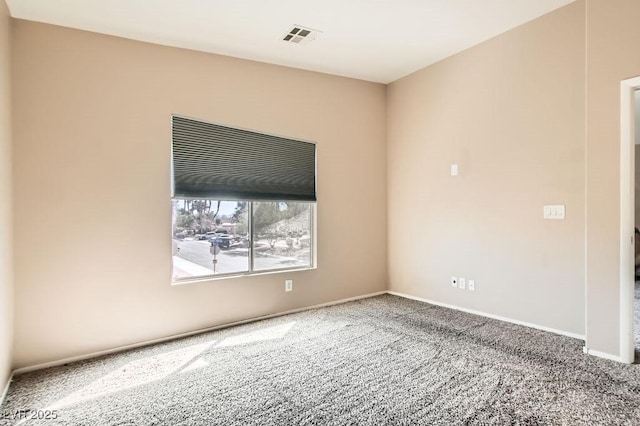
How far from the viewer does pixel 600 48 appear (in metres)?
2.73

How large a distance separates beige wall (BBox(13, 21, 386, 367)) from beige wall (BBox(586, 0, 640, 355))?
2750mm

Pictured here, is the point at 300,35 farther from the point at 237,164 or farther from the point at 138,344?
the point at 138,344

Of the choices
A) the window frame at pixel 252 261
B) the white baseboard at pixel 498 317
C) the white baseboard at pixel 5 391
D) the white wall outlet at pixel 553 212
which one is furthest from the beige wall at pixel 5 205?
the white wall outlet at pixel 553 212

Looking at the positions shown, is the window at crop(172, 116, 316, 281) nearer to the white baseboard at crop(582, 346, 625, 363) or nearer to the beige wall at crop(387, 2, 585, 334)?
the beige wall at crop(387, 2, 585, 334)

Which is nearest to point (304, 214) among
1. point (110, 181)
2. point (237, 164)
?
point (237, 164)

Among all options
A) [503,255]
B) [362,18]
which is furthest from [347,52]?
[503,255]

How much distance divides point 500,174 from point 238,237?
282 cm

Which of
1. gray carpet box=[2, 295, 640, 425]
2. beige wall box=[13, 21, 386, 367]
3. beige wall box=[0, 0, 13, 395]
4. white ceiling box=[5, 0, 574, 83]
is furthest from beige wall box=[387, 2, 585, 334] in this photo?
beige wall box=[0, 0, 13, 395]

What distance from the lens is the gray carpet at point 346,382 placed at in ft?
6.72

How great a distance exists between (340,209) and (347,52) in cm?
181

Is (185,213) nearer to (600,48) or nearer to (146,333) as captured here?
(146,333)

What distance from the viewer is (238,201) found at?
12.5ft

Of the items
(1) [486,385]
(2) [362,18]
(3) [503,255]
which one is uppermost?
(2) [362,18]

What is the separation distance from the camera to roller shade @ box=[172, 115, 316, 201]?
3.46m
